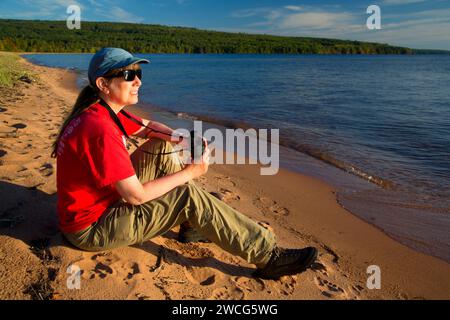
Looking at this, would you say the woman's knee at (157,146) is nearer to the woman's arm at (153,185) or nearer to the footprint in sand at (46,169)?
the woman's arm at (153,185)

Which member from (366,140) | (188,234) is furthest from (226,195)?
(366,140)

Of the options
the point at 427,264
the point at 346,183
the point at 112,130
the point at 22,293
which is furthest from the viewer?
the point at 346,183

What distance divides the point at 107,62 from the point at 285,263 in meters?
1.93

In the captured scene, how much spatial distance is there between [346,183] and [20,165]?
177 inches

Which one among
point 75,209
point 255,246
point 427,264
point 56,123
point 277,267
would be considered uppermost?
point 56,123

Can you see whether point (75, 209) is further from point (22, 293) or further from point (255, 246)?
point (255, 246)

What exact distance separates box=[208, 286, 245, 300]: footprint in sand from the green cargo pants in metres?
0.25

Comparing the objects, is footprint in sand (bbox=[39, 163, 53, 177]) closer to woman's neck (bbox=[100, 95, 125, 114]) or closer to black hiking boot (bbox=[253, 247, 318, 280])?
woman's neck (bbox=[100, 95, 125, 114])

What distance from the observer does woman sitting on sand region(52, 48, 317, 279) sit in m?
2.19

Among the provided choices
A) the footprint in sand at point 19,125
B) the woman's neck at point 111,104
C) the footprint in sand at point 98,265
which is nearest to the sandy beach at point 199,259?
the footprint in sand at point 98,265

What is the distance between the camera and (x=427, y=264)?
3.51 metres

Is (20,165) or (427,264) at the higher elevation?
(20,165)

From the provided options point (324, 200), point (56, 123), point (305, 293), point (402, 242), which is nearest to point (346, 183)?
point (324, 200)

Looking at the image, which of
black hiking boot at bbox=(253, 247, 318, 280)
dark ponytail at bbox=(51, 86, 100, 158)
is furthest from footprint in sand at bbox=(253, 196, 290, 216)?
Answer: dark ponytail at bbox=(51, 86, 100, 158)
